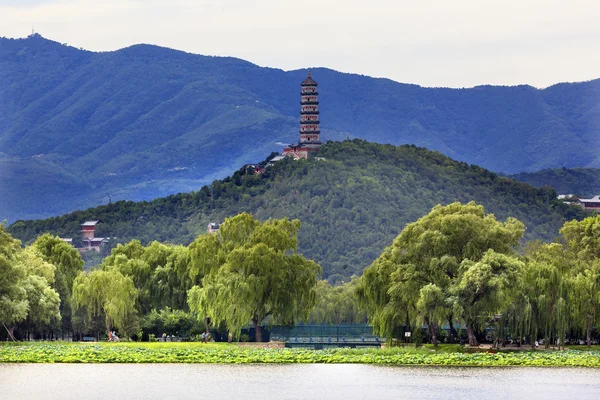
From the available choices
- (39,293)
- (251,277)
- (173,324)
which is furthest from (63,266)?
(251,277)

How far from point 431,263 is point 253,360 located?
43.7 ft

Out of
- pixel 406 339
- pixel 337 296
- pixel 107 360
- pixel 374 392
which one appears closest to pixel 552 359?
pixel 406 339

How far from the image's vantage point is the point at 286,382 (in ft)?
192

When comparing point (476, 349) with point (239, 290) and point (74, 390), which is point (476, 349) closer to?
point (239, 290)

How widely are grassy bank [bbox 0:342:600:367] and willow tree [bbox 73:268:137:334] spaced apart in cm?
1168

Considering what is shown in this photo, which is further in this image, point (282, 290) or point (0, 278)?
point (282, 290)

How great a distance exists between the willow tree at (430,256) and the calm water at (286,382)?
36.1 feet

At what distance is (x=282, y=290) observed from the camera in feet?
277

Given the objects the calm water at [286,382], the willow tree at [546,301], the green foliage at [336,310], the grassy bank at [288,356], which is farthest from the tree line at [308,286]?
the green foliage at [336,310]

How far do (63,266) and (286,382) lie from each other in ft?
144

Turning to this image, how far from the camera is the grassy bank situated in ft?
225

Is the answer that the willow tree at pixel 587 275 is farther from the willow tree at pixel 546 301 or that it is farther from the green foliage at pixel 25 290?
the green foliage at pixel 25 290

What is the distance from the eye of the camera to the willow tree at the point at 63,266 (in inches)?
3670

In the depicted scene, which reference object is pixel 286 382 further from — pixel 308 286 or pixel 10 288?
pixel 308 286
